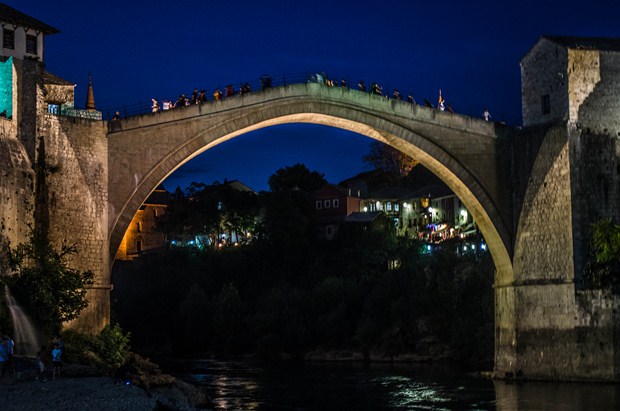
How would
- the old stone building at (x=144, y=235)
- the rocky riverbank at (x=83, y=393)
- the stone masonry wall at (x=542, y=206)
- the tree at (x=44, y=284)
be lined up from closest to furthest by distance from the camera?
1. the rocky riverbank at (x=83, y=393)
2. the tree at (x=44, y=284)
3. the stone masonry wall at (x=542, y=206)
4. the old stone building at (x=144, y=235)

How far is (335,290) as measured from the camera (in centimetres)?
5800

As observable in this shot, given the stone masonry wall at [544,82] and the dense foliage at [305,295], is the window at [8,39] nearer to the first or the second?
the stone masonry wall at [544,82]

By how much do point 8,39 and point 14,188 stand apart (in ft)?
16.5

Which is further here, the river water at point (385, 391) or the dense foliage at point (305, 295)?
the dense foliage at point (305, 295)

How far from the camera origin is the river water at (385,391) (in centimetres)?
2722

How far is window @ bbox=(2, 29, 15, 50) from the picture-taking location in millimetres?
27078

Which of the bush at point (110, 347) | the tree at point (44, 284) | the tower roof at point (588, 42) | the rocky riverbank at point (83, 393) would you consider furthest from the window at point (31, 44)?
the tower roof at point (588, 42)

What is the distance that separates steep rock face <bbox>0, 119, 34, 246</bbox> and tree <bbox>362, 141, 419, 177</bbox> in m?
71.6

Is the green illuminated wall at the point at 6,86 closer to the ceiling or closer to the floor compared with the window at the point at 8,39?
closer to the floor

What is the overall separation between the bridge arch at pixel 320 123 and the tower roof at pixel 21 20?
361cm

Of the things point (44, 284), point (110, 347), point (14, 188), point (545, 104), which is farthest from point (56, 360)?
point (545, 104)

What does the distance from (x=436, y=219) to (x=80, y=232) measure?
2115 inches

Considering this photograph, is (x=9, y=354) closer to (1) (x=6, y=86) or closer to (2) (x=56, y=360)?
(2) (x=56, y=360)

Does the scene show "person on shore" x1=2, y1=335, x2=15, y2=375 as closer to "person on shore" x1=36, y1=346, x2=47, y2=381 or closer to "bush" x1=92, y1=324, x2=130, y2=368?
"person on shore" x1=36, y1=346, x2=47, y2=381
